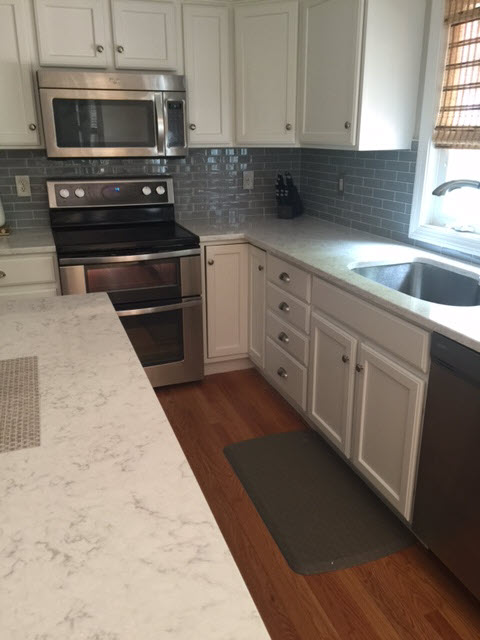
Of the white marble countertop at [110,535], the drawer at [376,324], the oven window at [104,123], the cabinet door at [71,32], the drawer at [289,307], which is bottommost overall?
the drawer at [289,307]

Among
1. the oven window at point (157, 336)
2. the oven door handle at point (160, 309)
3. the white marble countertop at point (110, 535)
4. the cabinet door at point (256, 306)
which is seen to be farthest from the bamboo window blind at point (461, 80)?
the white marble countertop at point (110, 535)

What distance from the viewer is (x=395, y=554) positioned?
1.97 meters

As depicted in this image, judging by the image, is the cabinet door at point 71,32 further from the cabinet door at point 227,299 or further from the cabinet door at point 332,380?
the cabinet door at point 332,380

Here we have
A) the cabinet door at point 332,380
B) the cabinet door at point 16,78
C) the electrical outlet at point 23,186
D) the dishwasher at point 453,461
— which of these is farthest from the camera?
the electrical outlet at point 23,186

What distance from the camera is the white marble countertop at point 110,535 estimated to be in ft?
2.02

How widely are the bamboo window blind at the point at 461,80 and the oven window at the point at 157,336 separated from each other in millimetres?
1661

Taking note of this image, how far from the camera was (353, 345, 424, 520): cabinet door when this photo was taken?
74.2 inches

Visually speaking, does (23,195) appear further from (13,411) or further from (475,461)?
(475,461)

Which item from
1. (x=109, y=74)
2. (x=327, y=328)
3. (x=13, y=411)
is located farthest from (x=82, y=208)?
(x=13, y=411)

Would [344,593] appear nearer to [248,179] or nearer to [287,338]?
[287,338]

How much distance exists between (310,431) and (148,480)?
1995 millimetres

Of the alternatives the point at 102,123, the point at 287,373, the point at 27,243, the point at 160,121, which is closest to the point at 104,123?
the point at 102,123

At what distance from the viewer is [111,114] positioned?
2.95 metres

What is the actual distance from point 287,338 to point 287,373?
20 cm
